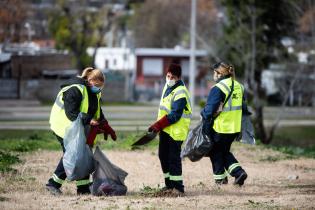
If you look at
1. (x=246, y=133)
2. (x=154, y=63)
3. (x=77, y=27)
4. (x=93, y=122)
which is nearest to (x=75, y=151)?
(x=93, y=122)

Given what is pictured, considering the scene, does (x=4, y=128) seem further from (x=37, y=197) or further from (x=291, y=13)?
(x=37, y=197)

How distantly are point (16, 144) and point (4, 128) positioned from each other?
11953 millimetres

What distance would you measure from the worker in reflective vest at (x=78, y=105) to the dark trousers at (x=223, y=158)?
1.96m

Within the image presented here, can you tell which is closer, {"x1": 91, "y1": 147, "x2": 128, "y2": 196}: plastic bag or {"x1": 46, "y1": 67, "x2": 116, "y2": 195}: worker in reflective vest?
{"x1": 46, "y1": 67, "x2": 116, "y2": 195}: worker in reflective vest

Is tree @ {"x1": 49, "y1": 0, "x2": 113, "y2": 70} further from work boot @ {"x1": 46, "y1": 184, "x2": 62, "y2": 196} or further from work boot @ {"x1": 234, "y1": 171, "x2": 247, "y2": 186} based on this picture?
work boot @ {"x1": 46, "y1": 184, "x2": 62, "y2": 196}

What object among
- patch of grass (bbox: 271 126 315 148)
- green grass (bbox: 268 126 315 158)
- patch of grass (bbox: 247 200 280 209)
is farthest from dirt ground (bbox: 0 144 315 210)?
patch of grass (bbox: 271 126 315 148)

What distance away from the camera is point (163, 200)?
11766 mm

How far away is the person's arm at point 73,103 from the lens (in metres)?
A: 12.0

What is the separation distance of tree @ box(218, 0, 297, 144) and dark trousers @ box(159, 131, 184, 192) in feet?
74.3

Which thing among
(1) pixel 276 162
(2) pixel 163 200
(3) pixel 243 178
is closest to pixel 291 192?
(3) pixel 243 178

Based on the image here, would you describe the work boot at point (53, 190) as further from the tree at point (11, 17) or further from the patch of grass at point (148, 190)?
the tree at point (11, 17)

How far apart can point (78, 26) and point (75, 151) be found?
53141mm

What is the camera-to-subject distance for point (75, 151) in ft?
39.4

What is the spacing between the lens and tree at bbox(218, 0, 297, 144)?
36906 millimetres
